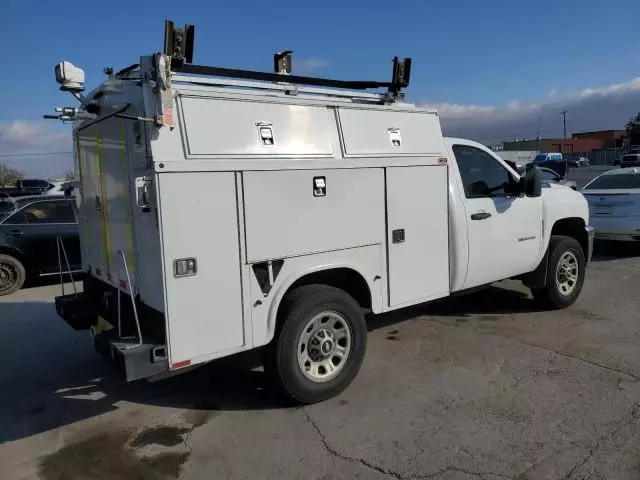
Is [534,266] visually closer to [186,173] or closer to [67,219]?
[186,173]

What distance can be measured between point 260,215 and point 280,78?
1.42 meters

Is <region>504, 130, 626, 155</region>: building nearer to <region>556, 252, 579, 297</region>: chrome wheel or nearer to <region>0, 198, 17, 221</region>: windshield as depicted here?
<region>556, 252, 579, 297</region>: chrome wheel

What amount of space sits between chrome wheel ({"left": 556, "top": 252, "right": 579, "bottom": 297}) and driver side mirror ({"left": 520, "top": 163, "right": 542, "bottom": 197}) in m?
1.25

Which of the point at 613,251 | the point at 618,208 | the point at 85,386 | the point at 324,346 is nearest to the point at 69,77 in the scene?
the point at 85,386

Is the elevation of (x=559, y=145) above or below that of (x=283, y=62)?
above

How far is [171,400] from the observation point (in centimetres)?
471

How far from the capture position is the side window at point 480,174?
5758 millimetres

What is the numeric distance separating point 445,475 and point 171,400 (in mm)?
2469

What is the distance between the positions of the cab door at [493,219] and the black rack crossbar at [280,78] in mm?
1035

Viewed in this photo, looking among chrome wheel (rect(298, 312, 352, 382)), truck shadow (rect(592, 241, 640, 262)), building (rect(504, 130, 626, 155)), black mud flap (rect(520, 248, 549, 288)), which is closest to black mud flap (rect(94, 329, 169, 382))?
chrome wheel (rect(298, 312, 352, 382))

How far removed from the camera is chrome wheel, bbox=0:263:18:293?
9.37m

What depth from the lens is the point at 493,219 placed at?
5.88m

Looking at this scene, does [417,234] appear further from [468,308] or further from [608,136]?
[608,136]

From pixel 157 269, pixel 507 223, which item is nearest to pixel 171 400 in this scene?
pixel 157 269
